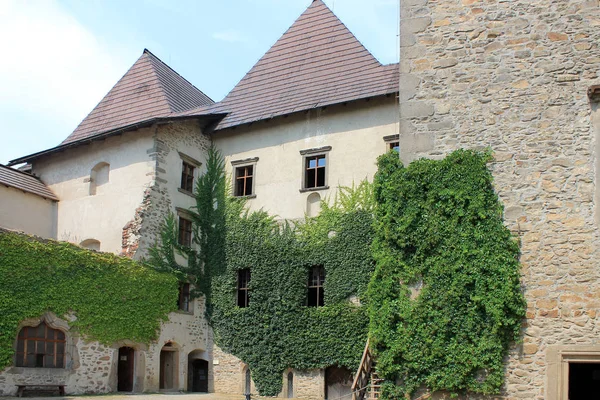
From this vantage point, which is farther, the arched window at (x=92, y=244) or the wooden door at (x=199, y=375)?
the wooden door at (x=199, y=375)

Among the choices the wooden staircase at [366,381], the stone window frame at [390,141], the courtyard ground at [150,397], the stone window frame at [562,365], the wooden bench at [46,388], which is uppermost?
the stone window frame at [390,141]

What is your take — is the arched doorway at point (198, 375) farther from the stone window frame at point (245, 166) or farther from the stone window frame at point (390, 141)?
the stone window frame at point (390, 141)

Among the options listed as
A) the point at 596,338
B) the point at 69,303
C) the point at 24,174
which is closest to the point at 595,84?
the point at 596,338

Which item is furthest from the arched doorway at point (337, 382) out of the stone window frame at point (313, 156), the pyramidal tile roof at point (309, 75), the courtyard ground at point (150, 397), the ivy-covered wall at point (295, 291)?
the pyramidal tile roof at point (309, 75)

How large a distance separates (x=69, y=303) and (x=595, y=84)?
12.9 metres

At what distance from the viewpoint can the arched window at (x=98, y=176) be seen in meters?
22.0

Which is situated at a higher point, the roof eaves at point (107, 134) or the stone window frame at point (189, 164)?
the roof eaves at point (107, 134)

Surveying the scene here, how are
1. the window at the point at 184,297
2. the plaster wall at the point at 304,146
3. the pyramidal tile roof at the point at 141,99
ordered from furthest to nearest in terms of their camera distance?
the pyramidal tile roof at the point at 141,99 → the window at the point at 184,297 → the plaster wall at the point at 304,146

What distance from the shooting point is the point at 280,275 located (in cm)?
2044

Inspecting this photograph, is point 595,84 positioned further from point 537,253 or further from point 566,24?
point 537,253

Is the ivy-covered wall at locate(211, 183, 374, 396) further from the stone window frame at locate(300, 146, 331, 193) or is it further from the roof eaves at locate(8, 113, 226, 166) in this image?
the roof eaves at locate(8, 113, 226, 166)

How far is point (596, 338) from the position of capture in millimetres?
9719

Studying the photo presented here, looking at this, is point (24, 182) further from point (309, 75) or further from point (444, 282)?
point (444, 282)

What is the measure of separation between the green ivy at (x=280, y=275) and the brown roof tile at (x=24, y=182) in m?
4.60
